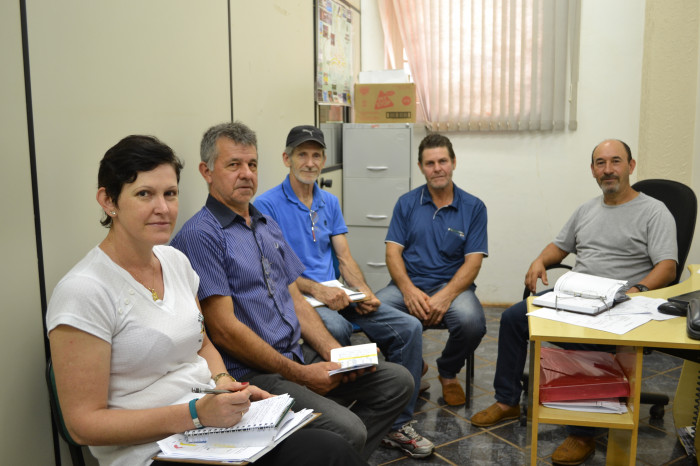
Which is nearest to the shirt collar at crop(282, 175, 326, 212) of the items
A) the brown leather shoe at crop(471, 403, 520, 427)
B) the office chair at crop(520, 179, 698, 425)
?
the brown leather shoe at crop(471, 403, 520, 427)

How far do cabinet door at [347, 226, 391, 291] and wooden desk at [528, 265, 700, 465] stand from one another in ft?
7.27

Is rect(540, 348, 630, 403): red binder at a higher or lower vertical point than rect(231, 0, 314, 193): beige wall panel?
lower

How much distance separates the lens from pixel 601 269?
2996 millimetres

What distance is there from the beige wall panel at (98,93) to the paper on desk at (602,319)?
1464mm

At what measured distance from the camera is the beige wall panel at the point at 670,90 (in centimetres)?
399

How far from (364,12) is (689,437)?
3.88 metres

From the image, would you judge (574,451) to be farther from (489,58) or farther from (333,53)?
(489,58)

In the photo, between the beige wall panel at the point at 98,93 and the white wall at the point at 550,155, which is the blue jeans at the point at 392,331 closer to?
the beige wall panel at the point at 98,93

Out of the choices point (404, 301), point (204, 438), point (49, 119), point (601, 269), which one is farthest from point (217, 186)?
point (601, 269)

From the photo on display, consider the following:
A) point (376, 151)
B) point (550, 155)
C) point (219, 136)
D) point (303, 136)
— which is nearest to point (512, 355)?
point (303, 136)

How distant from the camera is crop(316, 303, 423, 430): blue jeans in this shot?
2.68 meters

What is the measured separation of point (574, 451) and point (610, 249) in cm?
107

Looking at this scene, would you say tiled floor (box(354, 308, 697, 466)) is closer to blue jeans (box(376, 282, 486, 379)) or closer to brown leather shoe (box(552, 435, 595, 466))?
brown leather shoe (box(552, 435, 595, 466))

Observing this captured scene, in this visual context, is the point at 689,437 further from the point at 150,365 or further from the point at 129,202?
the point at 129,202
